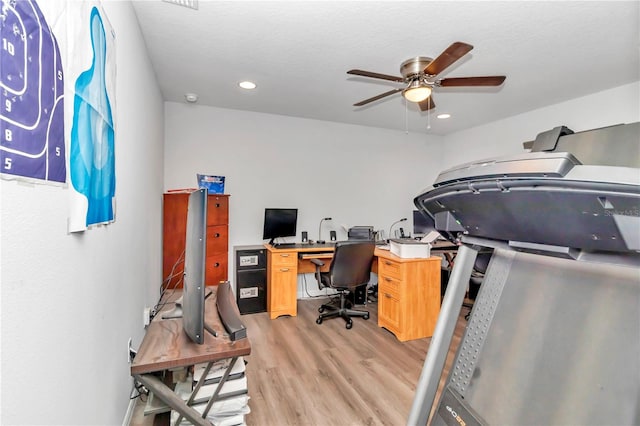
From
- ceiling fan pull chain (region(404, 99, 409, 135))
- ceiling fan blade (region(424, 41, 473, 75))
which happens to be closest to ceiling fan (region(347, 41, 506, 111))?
ceiling fan blade (region(424, 41, 473, 75))

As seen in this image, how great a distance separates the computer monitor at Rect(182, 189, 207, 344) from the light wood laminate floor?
3.15 feet

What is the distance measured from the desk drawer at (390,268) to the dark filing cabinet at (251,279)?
1.47m

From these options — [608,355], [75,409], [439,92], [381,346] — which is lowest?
[381,346]

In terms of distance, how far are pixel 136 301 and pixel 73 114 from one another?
1416mm

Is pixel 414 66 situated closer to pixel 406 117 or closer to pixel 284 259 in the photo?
pixel 406 117

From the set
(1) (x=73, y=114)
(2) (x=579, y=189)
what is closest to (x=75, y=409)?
(1) (x=73, y=114)

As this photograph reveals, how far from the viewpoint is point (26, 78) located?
647 millimetres

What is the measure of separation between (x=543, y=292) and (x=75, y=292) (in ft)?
5.12

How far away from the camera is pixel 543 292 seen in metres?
0.98

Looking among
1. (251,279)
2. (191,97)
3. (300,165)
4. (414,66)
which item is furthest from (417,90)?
(251,279)

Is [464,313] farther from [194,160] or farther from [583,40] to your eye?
[194,160]

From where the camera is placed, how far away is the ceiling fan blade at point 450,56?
71.9 inches

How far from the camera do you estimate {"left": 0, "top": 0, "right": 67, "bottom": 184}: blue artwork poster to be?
0.58 m

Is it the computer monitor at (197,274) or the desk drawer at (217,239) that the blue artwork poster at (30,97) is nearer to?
the computer monitor at (197,274)
